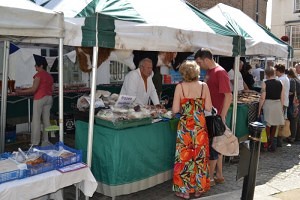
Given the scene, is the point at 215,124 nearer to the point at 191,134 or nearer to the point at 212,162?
the point at 191,134

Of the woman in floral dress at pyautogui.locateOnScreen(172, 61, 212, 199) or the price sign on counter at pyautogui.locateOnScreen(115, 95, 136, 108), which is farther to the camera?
the price sign on counter at pyautogui.locateOnScreen(115, 95, 136, 108)

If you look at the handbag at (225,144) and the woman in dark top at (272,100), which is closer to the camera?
the handbag at (225,144)

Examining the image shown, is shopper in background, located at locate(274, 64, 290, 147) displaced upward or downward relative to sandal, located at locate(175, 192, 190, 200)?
upward

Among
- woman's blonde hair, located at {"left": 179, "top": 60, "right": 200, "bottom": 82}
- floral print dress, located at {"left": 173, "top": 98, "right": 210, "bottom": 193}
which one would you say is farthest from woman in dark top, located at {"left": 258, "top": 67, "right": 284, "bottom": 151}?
woman's blonde hair, located at {"left": 179, "top": 60, "right": 200, "bottom": 82}

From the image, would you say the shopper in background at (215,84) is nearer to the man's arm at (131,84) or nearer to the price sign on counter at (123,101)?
the man's arm at (131,84)

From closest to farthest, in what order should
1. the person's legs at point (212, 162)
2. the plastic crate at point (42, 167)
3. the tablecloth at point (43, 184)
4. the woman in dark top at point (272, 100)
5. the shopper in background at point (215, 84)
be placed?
the tablecloth at point (43, 184) < the plastic crate at point (42, 167) < the shopper in background at point (215, 84) < the person's legs at point (212, 162) < the woman in dark top at point (272, 100)

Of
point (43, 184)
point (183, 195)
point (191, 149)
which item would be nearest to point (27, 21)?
point (43, 184)

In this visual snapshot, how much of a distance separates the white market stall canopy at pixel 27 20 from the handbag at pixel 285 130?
18.8 feet

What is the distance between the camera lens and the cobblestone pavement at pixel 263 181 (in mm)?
4654

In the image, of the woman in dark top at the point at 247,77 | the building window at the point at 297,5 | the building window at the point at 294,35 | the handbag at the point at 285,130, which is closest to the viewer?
the handbag at the point at 285,130

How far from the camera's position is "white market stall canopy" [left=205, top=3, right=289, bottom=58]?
6.42 meters

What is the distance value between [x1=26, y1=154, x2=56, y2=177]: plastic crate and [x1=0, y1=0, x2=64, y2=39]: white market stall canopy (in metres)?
1.25

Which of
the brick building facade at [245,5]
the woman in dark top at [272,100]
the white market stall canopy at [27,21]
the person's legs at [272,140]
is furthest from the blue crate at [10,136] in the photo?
the brick building facade at [245,5]

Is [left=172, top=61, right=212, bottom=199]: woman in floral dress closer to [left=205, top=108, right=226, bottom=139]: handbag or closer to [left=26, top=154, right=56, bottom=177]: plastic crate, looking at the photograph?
[left=205, top=108, right=226, bottom=139]: handbag
